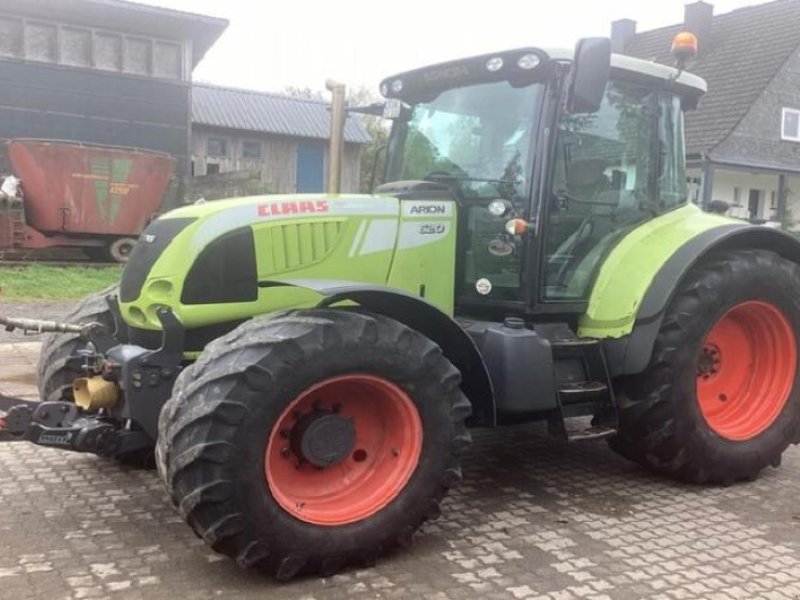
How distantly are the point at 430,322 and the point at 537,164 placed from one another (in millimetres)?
1054

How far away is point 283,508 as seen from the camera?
131 inches

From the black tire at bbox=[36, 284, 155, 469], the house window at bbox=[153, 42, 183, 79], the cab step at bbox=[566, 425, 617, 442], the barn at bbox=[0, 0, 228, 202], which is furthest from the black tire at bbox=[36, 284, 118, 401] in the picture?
the house window at bbox=[153, 42, 183, 79]

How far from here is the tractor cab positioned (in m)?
4.34

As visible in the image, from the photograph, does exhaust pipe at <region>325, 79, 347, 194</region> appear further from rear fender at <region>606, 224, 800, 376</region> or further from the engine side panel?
rear fender at <region>606, 224, 800, 376</region>

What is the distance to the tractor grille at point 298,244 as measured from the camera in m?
3.91

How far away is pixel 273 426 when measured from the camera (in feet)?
10.7

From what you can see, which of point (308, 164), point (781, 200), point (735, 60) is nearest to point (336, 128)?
point (781, 200)

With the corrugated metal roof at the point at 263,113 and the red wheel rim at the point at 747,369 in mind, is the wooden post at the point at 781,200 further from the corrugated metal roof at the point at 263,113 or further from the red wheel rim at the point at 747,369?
the red wheel rim at the point at 747,369

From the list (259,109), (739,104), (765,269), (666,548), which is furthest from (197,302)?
(259,109)

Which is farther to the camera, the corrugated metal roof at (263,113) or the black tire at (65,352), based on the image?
the corrugated metal roof at (263,113)

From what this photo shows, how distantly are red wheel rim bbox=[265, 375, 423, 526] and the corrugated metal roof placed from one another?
27.8m

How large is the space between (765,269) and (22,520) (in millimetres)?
4042

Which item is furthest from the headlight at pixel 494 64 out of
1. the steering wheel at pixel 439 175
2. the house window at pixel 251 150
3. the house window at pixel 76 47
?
the house window at pixel 251 150

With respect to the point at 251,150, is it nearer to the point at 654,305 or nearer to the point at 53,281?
the point at 53,281
